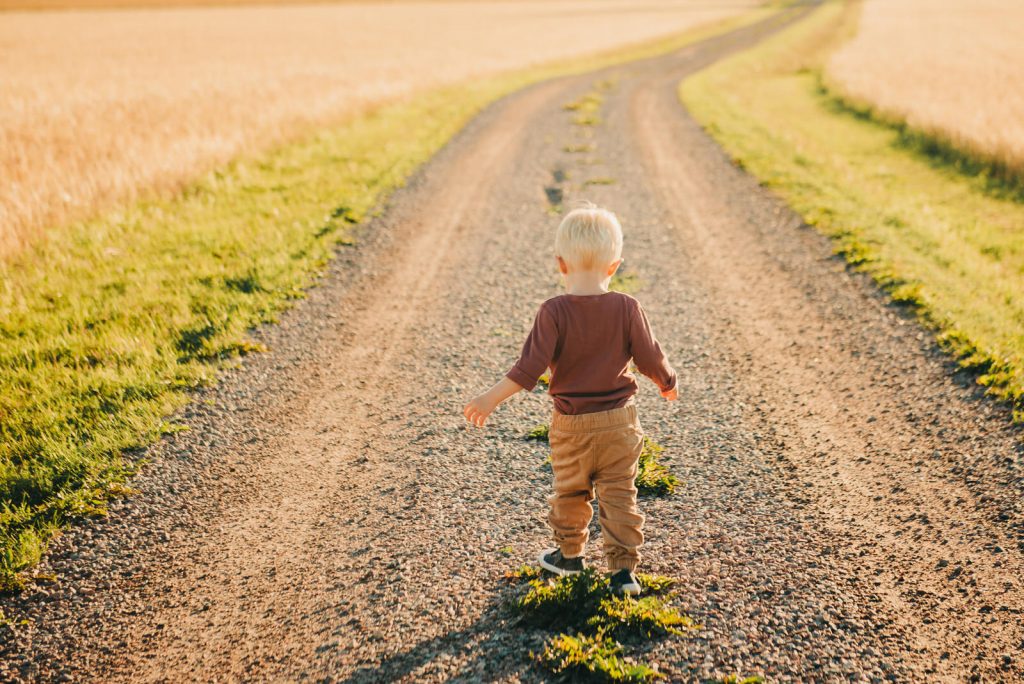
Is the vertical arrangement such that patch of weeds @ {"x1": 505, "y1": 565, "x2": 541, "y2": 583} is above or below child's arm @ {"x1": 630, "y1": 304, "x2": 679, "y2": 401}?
below

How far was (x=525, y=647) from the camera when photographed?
127 inches

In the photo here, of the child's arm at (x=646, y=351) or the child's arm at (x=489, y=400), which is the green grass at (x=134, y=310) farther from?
the child's arm at (x=646, y=351)

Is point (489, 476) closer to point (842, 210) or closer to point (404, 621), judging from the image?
point (404, 621)

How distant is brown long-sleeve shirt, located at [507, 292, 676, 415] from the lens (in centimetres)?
323

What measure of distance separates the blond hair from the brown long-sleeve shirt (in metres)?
0.17

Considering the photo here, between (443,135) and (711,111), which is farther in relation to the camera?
(711,111)

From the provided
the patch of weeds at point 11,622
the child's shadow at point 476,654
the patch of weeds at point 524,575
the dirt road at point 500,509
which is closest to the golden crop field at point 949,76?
the dirt road at point 500,509

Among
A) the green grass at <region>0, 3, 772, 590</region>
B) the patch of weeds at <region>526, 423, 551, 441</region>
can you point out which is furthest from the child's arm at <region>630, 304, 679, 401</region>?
the green grass at <region>0, 3, 772, 590</region>

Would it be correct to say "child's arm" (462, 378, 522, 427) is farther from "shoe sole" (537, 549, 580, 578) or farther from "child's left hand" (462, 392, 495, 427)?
"shoe sole" (537, 549, 580, 578)

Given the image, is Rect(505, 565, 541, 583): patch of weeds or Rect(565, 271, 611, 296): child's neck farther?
Rect(505, 565, 541, 583): patch of weeds

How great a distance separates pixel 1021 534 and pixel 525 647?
290 cm

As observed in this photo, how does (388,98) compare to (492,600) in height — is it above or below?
above

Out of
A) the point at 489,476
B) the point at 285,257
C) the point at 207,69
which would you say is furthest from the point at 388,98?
the point at 489,476

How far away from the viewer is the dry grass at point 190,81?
1089 cm
